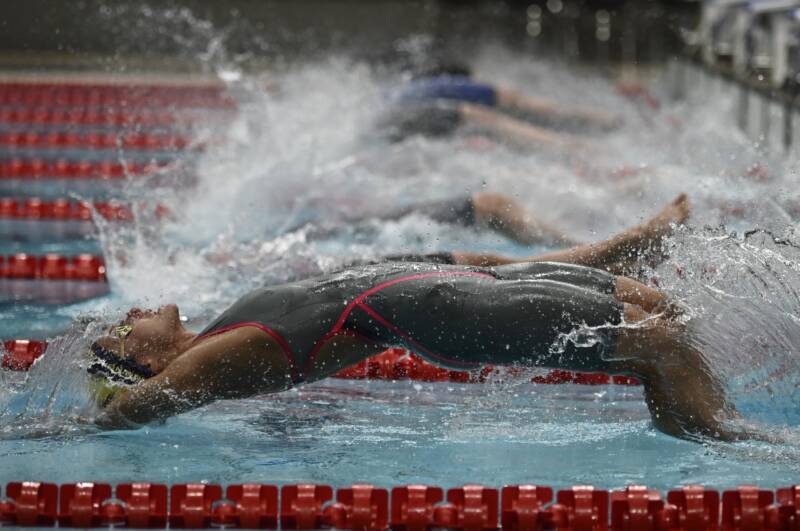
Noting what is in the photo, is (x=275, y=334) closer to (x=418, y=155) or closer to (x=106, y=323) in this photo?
(x=106, y=323)

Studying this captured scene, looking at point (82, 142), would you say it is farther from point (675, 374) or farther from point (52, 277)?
point (675, 374)

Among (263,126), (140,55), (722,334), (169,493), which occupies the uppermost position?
(140,55)

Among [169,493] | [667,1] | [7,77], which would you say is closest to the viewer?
[169,493]

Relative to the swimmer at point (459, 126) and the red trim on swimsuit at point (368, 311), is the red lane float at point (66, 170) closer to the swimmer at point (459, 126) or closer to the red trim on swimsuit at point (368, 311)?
the swimmer at point (459, 126)

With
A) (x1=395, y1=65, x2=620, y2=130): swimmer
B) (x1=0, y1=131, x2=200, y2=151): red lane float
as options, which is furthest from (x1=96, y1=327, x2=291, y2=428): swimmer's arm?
(x1=0, y1=131, x2=200, y2=151): red lane float

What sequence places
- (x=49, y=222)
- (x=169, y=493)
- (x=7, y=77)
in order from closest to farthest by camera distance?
(x=169, y=493) < (x=49, y=222) < (x=7, y=77)

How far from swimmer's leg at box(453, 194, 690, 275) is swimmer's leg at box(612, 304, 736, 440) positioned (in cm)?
A: 42

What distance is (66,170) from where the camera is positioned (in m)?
6.37

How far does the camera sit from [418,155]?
18.7ft

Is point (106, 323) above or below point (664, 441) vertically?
above

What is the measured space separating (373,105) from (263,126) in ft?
2.06

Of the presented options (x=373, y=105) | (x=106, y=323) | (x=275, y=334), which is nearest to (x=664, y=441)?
(x=275, y=334)

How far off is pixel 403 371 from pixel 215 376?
87cm

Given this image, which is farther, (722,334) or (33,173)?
(33,173)
